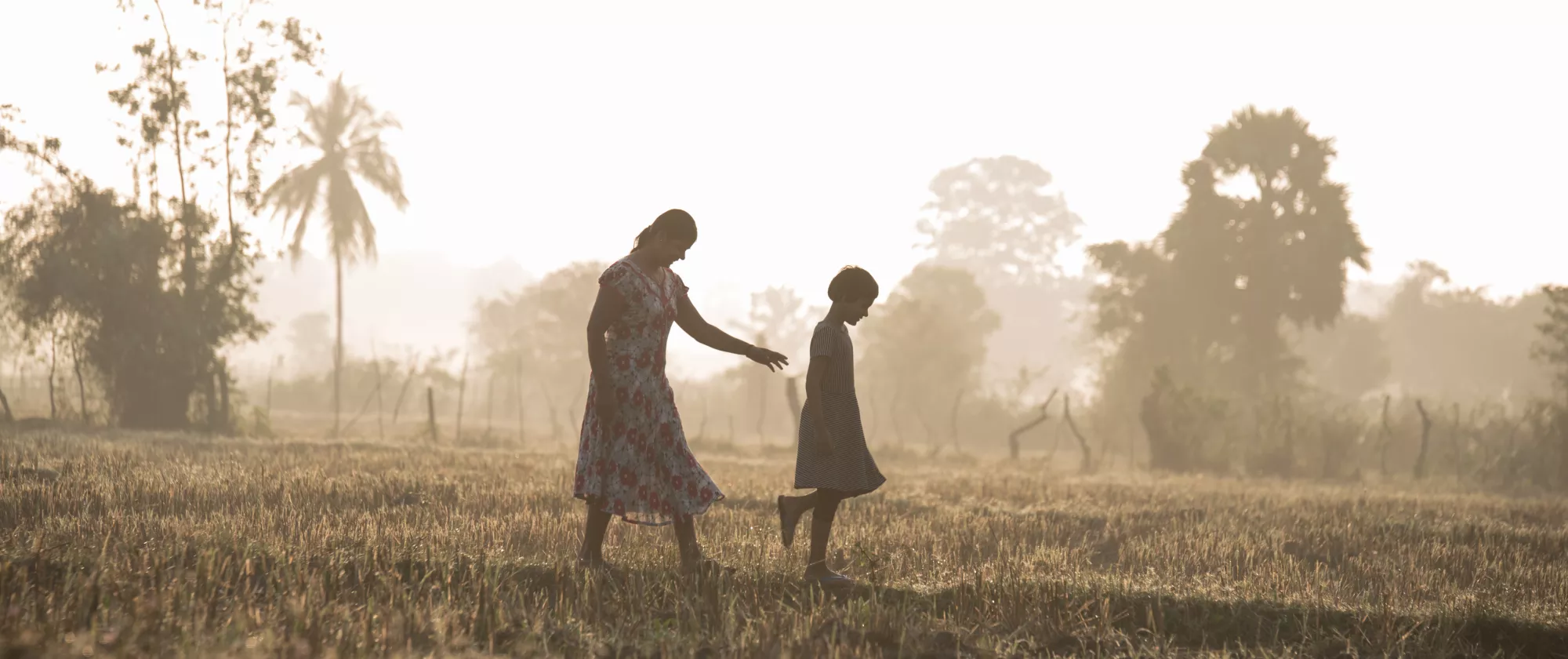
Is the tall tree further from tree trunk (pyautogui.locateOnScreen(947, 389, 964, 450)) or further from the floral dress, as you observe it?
the floral dress

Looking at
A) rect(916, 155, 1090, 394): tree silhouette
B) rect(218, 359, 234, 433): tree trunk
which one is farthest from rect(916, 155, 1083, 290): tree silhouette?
rect(218, 359, 234, 433): tree trunk

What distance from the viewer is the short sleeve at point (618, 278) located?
6.21m

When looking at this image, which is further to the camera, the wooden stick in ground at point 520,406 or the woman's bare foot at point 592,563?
the wooden stick in ground at point 520,406

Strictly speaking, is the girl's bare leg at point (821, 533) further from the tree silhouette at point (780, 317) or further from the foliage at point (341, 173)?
the tree silhouette at point (780, 317)

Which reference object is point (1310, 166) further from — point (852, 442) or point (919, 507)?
point (852, 442)

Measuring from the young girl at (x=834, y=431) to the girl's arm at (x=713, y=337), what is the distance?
34cm

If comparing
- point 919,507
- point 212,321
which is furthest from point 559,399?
point 919,507

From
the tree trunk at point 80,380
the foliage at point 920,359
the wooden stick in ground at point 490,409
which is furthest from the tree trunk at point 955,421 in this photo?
the tree trunk at point 80,380

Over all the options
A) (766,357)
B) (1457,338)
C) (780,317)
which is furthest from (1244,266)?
(780,317)

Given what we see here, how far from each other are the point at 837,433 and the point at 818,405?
28 cm

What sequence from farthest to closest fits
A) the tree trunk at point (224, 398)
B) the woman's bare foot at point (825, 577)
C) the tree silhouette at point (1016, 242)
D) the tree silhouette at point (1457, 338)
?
the tree silhouette at point (1016, 242), the tree silhouette at point (1457, 338), the tree trunk at point (224, 398), the woman's bare foot at point (825, 577)

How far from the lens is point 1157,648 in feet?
17.5

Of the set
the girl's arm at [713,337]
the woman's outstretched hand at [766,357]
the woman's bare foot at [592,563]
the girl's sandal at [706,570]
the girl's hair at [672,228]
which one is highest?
the girl's hair at [672,228]

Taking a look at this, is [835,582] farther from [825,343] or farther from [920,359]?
[920,359]
